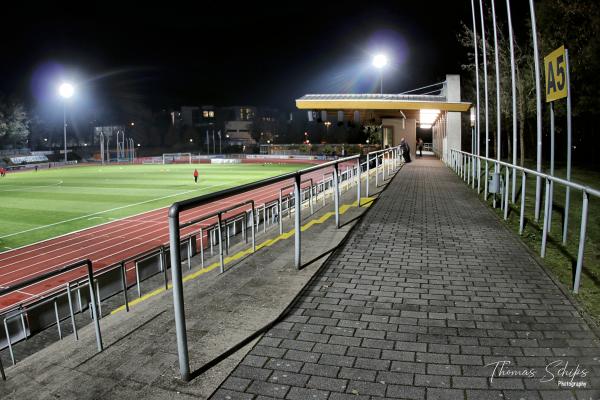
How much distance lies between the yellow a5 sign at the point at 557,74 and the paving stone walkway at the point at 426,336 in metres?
3.08

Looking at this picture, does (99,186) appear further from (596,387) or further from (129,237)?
(596,387)

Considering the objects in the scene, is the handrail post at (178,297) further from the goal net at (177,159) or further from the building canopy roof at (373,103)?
the goal net at (177,159)

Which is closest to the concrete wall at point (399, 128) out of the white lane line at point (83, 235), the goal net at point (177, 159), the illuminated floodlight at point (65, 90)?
the white lane line at point (83, 235)

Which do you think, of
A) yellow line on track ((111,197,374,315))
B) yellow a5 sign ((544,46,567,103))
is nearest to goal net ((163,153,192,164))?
yellow line on track ((111,197,374,315))

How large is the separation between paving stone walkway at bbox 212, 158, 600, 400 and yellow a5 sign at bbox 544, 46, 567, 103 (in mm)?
3079

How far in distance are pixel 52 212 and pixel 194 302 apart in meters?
21.7

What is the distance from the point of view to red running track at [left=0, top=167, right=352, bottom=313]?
477 inches

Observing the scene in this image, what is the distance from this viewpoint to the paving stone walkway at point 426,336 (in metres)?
2.98

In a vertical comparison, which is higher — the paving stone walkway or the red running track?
the paving stone walkway

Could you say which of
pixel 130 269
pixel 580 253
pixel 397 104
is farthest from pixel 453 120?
pixel 580 253

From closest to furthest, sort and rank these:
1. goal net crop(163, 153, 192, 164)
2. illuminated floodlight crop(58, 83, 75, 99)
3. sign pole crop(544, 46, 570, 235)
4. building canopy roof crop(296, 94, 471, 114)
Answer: sign pole crop(544, 46, 570, 235) → building canopy roof crop(296, 94, 471, 114) → illuminated floodlight crop(58, 83, 75, 99) → goal net crop(163, 153, 192, 164)

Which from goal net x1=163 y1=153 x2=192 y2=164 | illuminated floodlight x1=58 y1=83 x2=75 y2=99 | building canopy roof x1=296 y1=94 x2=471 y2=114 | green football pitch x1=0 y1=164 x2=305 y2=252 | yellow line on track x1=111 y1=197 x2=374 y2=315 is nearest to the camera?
yellow line on track x1=111 y1=197 x2=374 y2=315

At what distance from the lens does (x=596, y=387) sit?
2.93 meters

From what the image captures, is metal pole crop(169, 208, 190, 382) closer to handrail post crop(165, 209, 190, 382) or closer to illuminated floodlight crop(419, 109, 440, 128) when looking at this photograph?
handrail post crop(165, 209, 190, 382)
